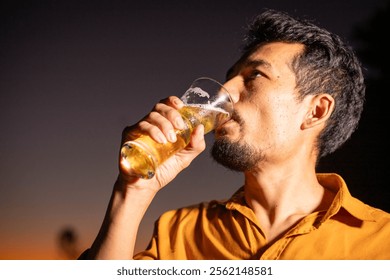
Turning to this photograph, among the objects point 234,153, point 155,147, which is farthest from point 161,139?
point 234,153

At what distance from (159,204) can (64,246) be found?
0.48 meters

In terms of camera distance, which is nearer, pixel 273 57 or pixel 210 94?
pixel 210 94

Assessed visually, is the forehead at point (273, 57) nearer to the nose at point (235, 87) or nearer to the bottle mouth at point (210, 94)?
the nose at point (235, 87)

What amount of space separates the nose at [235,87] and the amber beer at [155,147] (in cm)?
20

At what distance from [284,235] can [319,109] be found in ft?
1.51

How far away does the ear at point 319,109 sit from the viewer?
49.5 inches

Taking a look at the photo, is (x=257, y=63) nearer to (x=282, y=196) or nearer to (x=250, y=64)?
(x=250, y=64)

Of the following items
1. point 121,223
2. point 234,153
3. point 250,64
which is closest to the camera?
point 121,223

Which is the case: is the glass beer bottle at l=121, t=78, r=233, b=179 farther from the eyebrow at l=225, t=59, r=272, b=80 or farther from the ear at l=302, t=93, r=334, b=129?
the ear at l=302, t=93, r=334, b=129

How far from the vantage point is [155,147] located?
0.86 metres

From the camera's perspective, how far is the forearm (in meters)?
1.01

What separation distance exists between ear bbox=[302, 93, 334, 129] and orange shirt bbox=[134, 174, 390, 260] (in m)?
0.19

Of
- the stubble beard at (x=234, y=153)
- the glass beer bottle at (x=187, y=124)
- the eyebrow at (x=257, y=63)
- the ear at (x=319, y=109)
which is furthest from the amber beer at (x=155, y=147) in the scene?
the ear at (x=319, y=109)

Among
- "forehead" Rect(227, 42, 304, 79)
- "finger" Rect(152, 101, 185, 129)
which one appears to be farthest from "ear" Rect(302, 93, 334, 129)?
"finger" Rect(152, 101, 185, 129)
